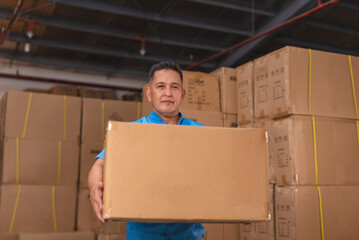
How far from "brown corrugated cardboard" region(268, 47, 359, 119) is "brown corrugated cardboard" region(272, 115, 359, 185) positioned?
7 cm

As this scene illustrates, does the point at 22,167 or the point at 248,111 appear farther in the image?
the point at 22,167

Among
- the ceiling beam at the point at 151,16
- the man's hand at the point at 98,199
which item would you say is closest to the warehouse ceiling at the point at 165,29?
the ceiling beam at the point at 151,16

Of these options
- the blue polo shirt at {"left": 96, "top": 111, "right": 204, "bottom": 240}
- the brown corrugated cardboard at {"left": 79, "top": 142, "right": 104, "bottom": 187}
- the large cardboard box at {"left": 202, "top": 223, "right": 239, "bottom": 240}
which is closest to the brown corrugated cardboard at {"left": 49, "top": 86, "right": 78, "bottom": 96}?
the brown corrugated cardboard at {"left": 79, "top": 142, "right": 104, "bottom": 187}

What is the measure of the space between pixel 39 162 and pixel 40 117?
459 millimetres

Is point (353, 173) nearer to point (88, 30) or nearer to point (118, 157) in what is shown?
point (118, 157)

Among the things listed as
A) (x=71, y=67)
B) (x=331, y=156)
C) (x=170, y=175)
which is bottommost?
(x=170, y=175)

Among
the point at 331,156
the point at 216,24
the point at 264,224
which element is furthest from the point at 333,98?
the point at 216,24

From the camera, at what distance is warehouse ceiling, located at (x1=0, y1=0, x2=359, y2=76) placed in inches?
185

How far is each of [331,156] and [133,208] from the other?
2.02 m

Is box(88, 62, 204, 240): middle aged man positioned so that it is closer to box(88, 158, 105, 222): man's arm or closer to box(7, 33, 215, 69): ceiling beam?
box(88, 158, 105, 222): man's arm

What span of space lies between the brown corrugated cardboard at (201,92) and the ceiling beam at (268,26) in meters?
1.39

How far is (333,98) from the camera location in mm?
3004

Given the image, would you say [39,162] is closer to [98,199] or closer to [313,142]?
[313,142]

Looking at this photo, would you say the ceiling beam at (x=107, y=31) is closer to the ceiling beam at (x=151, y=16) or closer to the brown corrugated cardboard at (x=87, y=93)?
the ceiling beam at (x=151, y=16)
